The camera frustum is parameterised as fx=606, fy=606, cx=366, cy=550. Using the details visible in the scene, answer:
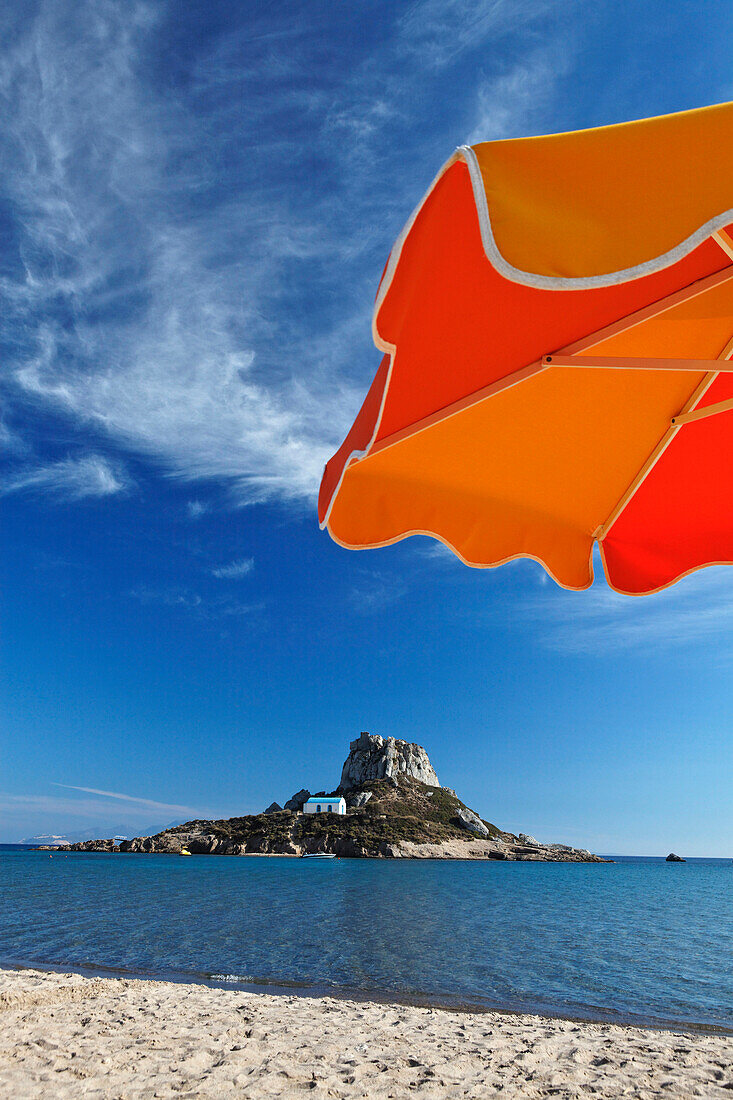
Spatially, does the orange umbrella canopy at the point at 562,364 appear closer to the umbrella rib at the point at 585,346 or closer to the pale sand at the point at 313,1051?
the umbrella rib at the point at 585,346

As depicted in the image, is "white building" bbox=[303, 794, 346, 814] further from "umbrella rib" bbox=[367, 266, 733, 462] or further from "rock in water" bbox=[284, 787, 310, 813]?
"umbrella rib" bbox=[367, 266, 733, 462]

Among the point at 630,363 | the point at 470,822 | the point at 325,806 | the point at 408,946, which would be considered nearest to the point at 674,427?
the point at 630,363

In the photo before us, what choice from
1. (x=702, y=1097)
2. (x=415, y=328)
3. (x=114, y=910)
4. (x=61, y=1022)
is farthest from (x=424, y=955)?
(x=415, y=328)

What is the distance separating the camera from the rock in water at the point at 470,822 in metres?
86.2

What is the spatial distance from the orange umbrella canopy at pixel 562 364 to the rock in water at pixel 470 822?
92.1 m

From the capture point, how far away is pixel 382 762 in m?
89.9

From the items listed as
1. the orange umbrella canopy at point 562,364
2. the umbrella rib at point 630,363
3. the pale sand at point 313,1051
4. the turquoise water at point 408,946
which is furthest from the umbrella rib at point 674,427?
the turquoise water at point 408,946

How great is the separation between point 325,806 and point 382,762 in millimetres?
11202

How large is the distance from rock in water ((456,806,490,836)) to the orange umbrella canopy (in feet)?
302

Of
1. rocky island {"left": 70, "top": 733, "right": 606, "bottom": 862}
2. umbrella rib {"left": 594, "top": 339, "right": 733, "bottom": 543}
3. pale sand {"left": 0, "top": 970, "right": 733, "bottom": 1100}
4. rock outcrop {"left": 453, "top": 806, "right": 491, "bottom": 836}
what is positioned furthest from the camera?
rock outcrop {"left": 453, "top": 806, "right": 491, "bottom": 836}

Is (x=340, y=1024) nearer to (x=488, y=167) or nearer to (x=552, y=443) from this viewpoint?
(x=552, y=443)

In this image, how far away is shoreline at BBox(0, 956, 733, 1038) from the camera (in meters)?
7.97

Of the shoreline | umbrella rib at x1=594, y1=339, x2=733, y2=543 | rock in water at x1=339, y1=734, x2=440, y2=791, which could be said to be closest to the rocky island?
rock in water at x1=339, y1=734, x2=440, y2=791

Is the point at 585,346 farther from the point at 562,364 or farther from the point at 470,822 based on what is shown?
the point at 470,822
